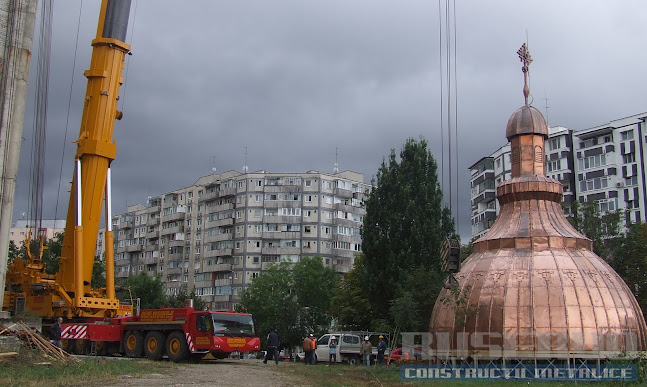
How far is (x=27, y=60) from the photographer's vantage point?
805 inches

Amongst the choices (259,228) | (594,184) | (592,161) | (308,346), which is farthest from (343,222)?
(308,346)

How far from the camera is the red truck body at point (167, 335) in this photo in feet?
85.5

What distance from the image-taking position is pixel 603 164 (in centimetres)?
7369

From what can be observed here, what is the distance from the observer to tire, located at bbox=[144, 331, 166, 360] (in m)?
27.1

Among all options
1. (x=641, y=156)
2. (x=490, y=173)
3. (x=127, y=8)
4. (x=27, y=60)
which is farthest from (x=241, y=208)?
(x=27, y=60)

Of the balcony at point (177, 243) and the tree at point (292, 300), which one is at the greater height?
the balcony at point (177, 243)

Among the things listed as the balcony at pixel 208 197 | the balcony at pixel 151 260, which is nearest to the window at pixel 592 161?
the balcony at pixel 208 197

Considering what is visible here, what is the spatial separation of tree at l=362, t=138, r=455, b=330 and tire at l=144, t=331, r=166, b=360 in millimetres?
15256

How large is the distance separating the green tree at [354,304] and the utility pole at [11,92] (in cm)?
2494

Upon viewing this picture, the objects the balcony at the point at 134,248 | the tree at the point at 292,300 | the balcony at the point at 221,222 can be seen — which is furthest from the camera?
the balcony at the point at 134,248

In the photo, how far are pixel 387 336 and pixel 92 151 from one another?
2119 cm

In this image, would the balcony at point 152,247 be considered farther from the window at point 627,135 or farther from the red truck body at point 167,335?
the red truck body at point 167,335

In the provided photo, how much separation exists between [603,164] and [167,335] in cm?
6040

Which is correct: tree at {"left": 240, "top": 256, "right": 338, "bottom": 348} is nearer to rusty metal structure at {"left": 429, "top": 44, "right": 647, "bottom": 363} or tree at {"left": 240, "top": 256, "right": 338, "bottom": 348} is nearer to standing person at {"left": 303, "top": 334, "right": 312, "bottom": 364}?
standing person at {"left": 303, "top": 334, "right": 312, "bottom": 364}
